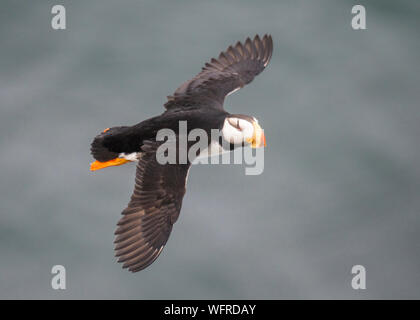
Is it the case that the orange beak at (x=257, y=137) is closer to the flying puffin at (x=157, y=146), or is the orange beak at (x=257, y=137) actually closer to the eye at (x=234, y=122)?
the flying puffin at (x=157, y=146)

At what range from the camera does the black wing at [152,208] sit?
302 inches

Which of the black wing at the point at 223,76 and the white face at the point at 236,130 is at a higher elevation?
the black wing at the point at 223,76

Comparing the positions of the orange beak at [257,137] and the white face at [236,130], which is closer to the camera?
the white face at [236,130]

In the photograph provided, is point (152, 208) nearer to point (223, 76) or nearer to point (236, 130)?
point (236, 130)

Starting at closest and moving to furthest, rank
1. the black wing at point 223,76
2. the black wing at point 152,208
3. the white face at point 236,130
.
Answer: the black wing at point 152,208, the white face at point 236,130, the black wing at point 223,76

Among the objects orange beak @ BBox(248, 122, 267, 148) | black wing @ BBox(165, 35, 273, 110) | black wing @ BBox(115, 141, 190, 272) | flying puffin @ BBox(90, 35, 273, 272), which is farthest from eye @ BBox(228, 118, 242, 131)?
black wing @ BBox(115, 141, 190, 272)

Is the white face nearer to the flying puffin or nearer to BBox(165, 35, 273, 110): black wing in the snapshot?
the flying puffin

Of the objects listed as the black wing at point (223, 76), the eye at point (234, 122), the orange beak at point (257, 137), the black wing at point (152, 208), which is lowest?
the black wing at point (152, 208)

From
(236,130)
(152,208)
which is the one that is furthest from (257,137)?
(152,208)

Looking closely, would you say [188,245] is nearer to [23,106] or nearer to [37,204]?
[37,204]

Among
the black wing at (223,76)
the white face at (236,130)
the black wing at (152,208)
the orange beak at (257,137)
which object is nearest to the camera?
the black wing at (152,208)

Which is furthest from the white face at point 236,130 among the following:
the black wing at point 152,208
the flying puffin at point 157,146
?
the black wing at point 152,208

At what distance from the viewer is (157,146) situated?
789 centimetres

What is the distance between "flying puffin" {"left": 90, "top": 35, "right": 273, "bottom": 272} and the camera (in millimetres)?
7672
